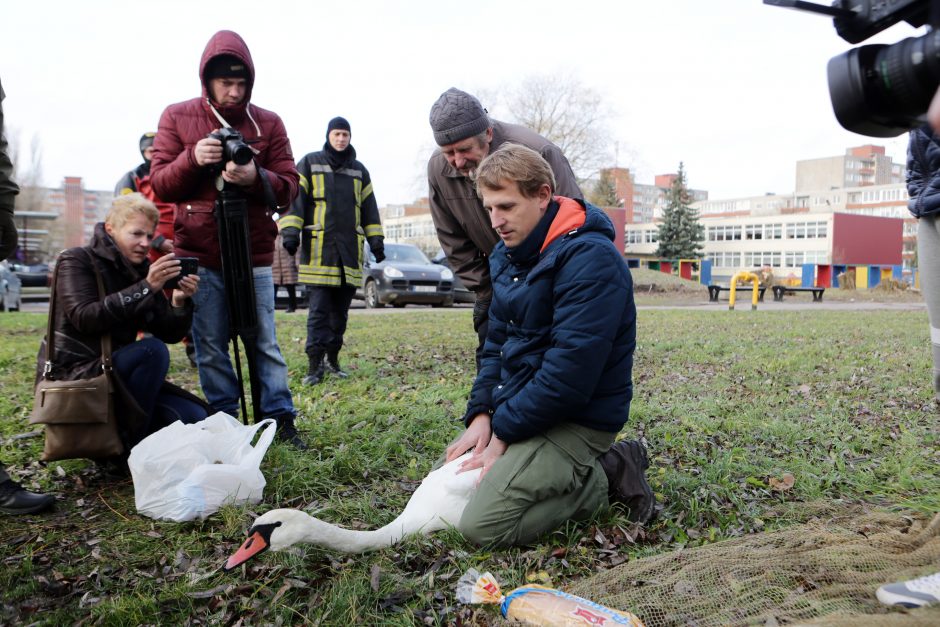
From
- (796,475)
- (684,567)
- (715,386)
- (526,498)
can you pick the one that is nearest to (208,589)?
(526,498)

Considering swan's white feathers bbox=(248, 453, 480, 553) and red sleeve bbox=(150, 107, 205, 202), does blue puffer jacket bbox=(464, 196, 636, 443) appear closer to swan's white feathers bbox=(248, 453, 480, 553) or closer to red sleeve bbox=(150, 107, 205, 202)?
swan's white feathers bbox=(248, 453, 480, 553)

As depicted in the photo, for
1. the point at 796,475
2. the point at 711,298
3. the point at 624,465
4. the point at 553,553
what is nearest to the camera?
the point at 553,553

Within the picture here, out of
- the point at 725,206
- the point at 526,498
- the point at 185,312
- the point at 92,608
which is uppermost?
the point at 725,206

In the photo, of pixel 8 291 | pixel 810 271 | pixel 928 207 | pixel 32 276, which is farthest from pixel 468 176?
pixel 810 271

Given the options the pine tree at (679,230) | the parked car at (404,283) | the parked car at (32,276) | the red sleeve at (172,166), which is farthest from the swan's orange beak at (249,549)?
the pine tree at (679,230)

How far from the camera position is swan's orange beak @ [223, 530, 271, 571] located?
7.77ft

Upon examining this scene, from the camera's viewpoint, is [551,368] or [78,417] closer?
[551,368]

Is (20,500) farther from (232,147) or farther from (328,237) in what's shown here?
(328,237)

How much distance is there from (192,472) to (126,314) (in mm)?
918

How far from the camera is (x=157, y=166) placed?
3918mm

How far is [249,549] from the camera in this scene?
241 cm

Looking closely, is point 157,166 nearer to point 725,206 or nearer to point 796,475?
point 796,475

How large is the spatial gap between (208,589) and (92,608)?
0.37 meters

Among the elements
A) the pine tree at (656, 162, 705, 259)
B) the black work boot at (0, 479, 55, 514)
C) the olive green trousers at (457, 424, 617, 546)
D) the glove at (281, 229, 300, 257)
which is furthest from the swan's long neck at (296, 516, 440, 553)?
the pine tree at (656, 162, 705, 259)
